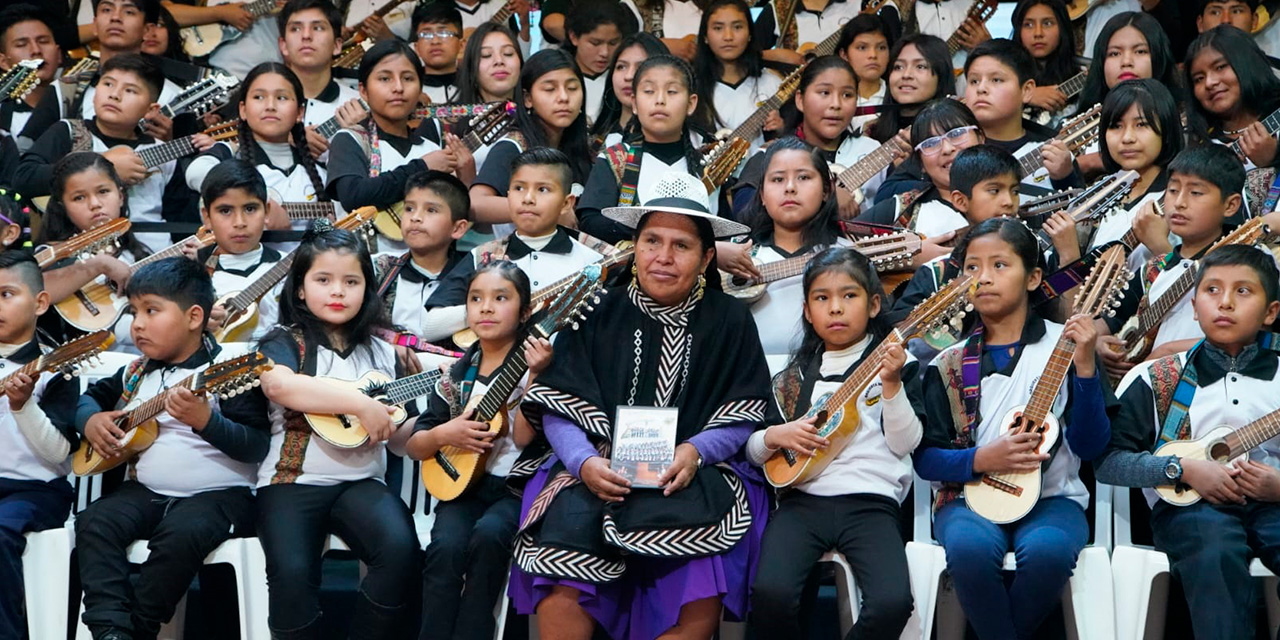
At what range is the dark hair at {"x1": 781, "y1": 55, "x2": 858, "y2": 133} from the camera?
232 inches

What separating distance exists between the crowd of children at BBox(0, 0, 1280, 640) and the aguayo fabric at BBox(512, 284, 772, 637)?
0.01 meters

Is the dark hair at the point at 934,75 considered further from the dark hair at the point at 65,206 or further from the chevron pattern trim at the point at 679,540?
the dark hair at the point at 65,206

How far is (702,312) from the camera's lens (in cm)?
422

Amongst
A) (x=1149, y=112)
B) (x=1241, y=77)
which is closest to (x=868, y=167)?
(x=1149, y=112)

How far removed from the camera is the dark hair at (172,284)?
4.44 metres

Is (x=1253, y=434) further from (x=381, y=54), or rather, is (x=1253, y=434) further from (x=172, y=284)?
(x=381, y=54)

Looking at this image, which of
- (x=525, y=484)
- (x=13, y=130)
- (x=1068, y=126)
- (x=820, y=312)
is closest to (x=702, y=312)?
(x=820, y=312)

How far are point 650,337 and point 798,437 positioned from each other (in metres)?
0.50

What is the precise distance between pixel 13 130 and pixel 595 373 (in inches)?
136

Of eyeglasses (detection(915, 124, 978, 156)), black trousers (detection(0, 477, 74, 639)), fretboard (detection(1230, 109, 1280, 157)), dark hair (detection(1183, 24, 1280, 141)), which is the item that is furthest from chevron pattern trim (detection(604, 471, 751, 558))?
dark hair (detection(1183, 24, 1280, 141))

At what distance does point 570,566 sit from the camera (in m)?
3.83

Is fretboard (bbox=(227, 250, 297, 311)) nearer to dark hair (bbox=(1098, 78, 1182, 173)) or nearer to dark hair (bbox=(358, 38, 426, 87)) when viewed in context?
dark hair (bbox=(358, 38, 426, 87))

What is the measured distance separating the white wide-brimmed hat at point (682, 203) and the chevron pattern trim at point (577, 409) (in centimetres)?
52

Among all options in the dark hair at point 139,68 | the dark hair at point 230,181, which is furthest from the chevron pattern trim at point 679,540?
the dark hair at point 139,68
